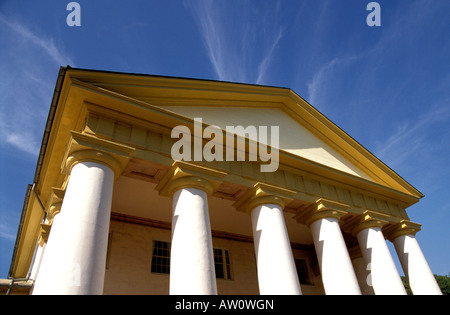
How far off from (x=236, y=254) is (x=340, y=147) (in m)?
9.85

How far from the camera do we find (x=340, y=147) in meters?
20.4

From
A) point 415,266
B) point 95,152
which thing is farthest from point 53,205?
point 415,266

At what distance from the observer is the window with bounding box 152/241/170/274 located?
1705cm

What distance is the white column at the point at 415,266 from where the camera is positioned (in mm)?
16242

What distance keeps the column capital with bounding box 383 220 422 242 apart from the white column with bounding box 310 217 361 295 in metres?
6.20

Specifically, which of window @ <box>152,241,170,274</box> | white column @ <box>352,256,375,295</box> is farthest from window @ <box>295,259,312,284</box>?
window @ <box>152,241,170,274</box>

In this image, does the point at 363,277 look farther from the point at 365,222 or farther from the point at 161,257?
the point at 161,257

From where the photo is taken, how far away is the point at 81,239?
8133 mm

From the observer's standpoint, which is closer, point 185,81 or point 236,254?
point 185,81

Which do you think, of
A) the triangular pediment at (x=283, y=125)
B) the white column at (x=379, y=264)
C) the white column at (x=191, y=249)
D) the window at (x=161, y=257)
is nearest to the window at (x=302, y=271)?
the white column at (x=379, y=264)

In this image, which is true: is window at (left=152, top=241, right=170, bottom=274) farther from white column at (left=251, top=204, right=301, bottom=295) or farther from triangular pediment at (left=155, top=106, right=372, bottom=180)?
triangular pediment at (left=155, top=106, right=372, bottom=180)
